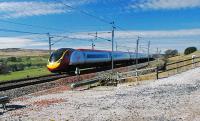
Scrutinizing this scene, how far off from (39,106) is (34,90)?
10185 mm

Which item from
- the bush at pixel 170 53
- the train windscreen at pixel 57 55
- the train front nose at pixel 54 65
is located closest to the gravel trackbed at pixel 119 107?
the train front nose at pixel 54 65

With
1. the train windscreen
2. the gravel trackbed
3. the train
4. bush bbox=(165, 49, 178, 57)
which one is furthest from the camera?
bush bbox=(165, 49, 178, 57)

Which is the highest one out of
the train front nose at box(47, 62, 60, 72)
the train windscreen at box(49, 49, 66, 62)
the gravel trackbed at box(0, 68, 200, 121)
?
the train windscreen at box(49, 49, 66, 62)

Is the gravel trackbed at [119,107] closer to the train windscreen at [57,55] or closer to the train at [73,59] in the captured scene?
the train at [73,59]

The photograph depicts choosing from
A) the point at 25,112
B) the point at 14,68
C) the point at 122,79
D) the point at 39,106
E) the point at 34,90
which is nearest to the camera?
the point at 25,112

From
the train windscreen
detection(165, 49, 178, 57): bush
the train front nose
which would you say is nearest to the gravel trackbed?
the train front nose

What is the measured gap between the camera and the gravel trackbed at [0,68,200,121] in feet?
56.4

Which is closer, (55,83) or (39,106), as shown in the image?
(39,106)

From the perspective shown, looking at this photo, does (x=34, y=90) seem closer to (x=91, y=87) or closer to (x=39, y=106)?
(x=91, y=87)

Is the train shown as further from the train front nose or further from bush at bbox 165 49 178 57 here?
bush at bbox 165 49 178 57

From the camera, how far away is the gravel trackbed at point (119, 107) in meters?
17.2

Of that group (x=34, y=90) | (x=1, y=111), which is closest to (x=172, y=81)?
(x=34, y=90)

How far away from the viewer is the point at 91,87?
31.8 meters

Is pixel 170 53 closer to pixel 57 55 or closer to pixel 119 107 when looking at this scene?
pixel 57 55
